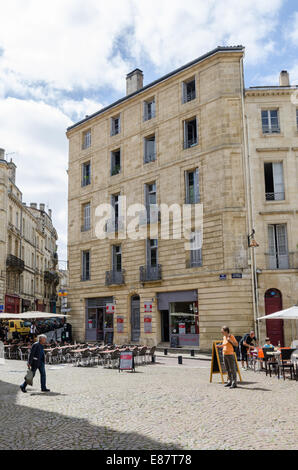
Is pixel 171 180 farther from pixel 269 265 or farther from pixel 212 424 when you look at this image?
pixel 212 424

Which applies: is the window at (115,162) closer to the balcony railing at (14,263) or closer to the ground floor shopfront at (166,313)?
the ground floor shopfront at (166,313)

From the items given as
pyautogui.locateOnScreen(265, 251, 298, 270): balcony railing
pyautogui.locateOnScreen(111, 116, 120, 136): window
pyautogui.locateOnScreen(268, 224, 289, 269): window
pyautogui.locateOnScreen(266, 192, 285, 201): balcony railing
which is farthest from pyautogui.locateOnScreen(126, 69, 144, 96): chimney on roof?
pyautogui.locateOnScreen(265, 251, 298, 270): balcony railing

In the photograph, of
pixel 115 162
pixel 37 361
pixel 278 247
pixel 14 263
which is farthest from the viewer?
pixel 14 263

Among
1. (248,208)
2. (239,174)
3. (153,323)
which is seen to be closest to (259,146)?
(239,174)

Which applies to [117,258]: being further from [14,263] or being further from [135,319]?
[14,263]

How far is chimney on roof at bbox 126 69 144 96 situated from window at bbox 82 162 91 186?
5.78m

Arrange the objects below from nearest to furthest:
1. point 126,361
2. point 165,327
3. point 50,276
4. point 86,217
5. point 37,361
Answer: point 37,361 → point 126,361 → point 165,327 → point 86,217 → point 50,276

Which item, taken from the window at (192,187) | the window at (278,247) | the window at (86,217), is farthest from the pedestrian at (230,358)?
the window at (86,217)

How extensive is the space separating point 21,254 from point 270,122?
104 feet

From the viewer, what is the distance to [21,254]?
156 feet

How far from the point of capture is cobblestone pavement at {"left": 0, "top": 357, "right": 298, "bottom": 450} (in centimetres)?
647

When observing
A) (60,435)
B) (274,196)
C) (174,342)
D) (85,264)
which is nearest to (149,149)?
(274,196)

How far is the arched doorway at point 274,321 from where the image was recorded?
72.0 ft

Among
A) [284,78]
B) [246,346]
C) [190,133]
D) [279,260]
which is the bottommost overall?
[246,346]
